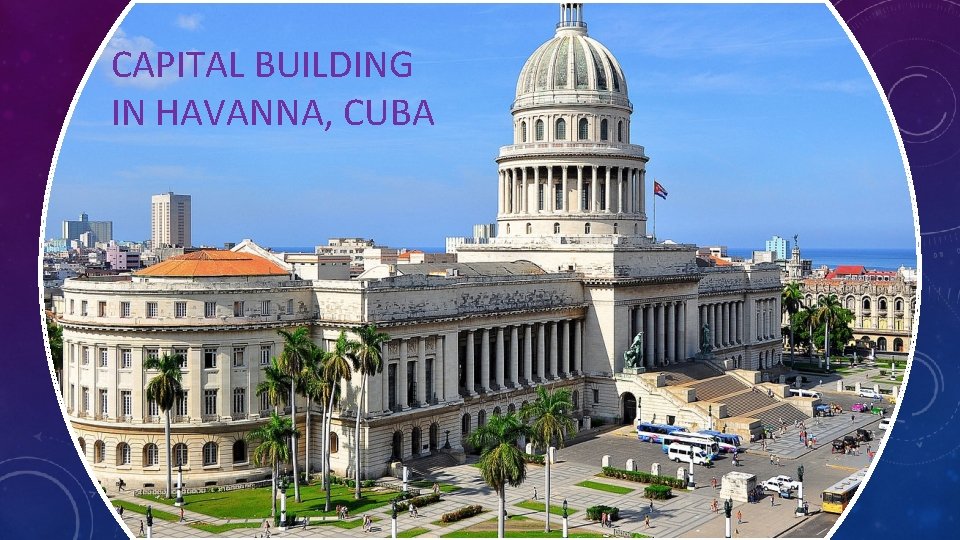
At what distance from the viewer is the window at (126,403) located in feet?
225

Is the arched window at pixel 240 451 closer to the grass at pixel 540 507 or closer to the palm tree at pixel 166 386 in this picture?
the palm tree at pixel 166 386

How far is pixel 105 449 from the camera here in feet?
227

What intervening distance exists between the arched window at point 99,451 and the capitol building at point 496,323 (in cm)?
9

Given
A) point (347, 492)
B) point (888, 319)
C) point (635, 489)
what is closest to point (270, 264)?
point (347, 492)

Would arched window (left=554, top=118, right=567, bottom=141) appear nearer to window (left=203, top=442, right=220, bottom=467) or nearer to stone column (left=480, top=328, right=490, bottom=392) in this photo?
stone column (left=480, top=328, right=490, bottom=392)

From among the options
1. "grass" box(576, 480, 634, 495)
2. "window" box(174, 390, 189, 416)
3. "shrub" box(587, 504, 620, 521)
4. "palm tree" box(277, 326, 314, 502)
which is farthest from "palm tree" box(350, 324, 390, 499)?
"grass" box(576, 480, 634, 495)

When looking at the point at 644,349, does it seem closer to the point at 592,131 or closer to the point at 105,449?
the point at 592,131

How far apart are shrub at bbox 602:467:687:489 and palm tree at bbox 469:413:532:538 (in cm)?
1681

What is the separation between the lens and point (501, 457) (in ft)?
181

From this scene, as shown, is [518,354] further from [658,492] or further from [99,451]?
[99,451]

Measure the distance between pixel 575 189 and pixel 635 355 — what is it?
2118cm

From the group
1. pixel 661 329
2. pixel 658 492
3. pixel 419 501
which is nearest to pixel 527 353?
pixel 661 329

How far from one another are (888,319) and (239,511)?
128625 millimetres

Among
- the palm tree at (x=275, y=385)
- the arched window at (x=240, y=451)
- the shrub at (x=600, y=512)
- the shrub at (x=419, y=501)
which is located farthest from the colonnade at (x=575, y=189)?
the shrub at (x=600, y=512)
